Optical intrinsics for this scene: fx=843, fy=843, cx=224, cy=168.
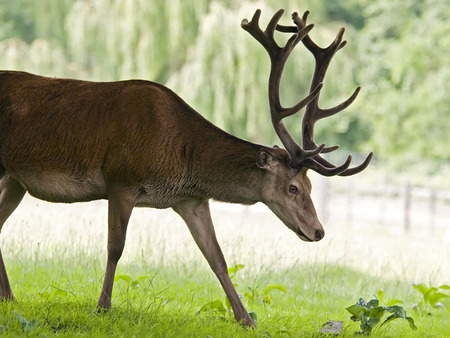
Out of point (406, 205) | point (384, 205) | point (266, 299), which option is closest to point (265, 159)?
point (266, 299)

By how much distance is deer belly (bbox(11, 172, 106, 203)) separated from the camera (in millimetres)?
5777

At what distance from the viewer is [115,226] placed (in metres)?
5.76

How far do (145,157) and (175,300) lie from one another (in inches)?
66.7

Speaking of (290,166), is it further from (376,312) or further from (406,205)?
(406,205)

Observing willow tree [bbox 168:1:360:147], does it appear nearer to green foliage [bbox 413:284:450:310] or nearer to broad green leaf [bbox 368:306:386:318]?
green foliage [bbox 413:284:450:310]

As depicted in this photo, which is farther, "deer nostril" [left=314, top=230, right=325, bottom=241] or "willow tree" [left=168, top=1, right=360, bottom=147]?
"willow tree" [left=168, top=1, right=360, bottom=147]

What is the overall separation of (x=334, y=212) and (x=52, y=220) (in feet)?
53.8

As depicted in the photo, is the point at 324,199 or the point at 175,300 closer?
the point at 175,300

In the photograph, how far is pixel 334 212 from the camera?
2561cm

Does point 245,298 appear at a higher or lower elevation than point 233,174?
lower

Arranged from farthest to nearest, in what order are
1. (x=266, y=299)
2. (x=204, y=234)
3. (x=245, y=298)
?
(x=245, y=298) → (x=266, y=299) → (x=204, y=234)

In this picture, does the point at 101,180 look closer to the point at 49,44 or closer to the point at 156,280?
the point at 156,280

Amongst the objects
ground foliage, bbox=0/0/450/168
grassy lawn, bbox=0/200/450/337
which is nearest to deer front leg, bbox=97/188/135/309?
grassy lawn, bbox=0/200/450/337

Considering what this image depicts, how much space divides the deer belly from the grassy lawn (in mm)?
640
